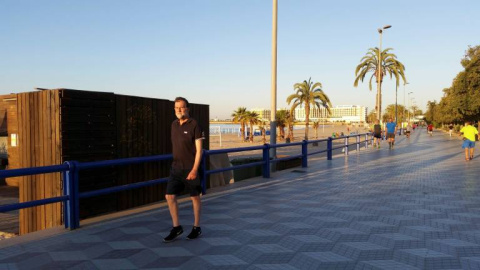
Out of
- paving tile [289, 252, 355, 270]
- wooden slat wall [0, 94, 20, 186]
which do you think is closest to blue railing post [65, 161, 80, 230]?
paving tile [289, 252, 355, 270]

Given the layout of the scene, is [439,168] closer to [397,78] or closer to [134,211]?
[134,211]

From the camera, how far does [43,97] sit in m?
5.94

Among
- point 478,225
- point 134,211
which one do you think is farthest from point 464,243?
point 134,211

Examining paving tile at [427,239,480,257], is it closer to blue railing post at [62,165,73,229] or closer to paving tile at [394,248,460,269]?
paving tile at [394,248,460,269]

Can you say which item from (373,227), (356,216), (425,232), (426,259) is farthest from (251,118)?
(426,259)

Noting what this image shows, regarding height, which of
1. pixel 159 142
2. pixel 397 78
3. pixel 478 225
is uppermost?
pixel 397 78

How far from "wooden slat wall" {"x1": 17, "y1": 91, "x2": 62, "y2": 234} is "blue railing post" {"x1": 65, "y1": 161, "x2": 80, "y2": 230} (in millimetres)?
884

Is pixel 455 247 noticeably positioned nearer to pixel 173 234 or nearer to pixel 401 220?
pixel 401 220

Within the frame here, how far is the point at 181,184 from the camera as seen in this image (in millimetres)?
4715

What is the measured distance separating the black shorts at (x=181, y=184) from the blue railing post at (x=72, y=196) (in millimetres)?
1367

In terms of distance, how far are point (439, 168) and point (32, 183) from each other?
12.3m

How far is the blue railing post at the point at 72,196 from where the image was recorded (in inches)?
195

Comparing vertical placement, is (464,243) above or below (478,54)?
below

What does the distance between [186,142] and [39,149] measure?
305 centimetres
